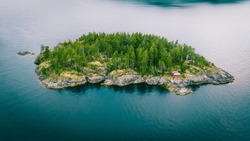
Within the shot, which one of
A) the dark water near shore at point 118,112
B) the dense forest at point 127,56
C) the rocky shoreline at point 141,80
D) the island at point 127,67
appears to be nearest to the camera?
the dark water near shore at point 118,112

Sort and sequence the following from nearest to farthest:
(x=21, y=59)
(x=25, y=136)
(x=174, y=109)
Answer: (x=25, y=136), (x=174, y=109), (x=21, y=59)

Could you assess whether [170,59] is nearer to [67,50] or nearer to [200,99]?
[200,99]

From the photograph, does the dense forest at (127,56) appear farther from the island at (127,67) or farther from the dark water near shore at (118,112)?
the dark water near shore at (118,112)

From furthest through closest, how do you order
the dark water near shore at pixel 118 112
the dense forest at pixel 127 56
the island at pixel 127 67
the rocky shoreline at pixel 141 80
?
the dense forest at pixel 127 56 → the island at pixel 127 67 → the rocky shoreline at pixel 141 80 → the dark water near shore at pixel 118 112

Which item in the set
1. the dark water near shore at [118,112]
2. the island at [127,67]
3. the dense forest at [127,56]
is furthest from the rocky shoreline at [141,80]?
the dense forest at [127,56]

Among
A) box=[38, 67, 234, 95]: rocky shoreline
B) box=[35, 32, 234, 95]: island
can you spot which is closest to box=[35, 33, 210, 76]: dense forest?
box=[35, 32, 234, 95]: island

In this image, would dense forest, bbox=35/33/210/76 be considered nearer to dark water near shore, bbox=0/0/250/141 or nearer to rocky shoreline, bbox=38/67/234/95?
rocky shoreline, bbox=38/67/234/95

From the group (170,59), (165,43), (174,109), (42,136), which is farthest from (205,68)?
(42,136)

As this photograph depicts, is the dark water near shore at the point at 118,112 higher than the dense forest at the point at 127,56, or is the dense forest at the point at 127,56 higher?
the dense forest at the point at 127,56
